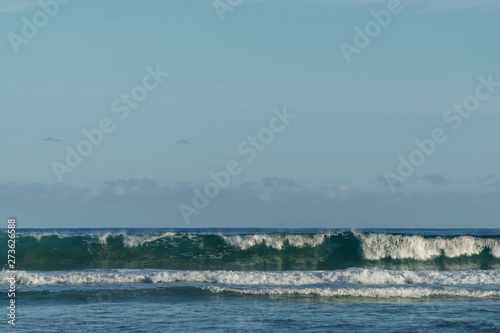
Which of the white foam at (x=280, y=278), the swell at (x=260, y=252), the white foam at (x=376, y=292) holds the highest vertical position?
the swell at (x=260, y=252)

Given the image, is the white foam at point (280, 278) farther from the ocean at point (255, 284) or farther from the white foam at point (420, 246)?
the white foam at point (420, 246)

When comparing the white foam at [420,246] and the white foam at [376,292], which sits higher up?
the white foam at [420,246]

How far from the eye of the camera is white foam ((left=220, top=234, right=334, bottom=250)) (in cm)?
3362

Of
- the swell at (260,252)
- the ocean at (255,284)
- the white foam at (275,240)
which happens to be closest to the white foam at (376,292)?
the ocean at (255,284)

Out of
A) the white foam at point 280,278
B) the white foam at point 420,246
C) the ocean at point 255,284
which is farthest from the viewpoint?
the white foam at point 420,246

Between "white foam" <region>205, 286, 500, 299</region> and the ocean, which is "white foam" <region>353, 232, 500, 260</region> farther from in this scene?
"white foam" <region>205, 286, 500, 299</region>

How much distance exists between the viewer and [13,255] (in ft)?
109

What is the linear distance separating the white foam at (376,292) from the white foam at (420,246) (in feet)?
37.2

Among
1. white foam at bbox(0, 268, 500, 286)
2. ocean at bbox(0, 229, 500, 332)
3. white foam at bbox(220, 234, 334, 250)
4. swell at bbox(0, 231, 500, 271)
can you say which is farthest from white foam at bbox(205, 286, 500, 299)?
white foam at bbox(220, 234, 334, 250)

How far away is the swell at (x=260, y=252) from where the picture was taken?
3145 centimetres

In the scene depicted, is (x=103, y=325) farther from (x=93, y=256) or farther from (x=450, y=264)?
(x=450, y=264)

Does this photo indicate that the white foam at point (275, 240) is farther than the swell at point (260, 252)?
Yes

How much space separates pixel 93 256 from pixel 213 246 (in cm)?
605

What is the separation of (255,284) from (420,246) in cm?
1299
